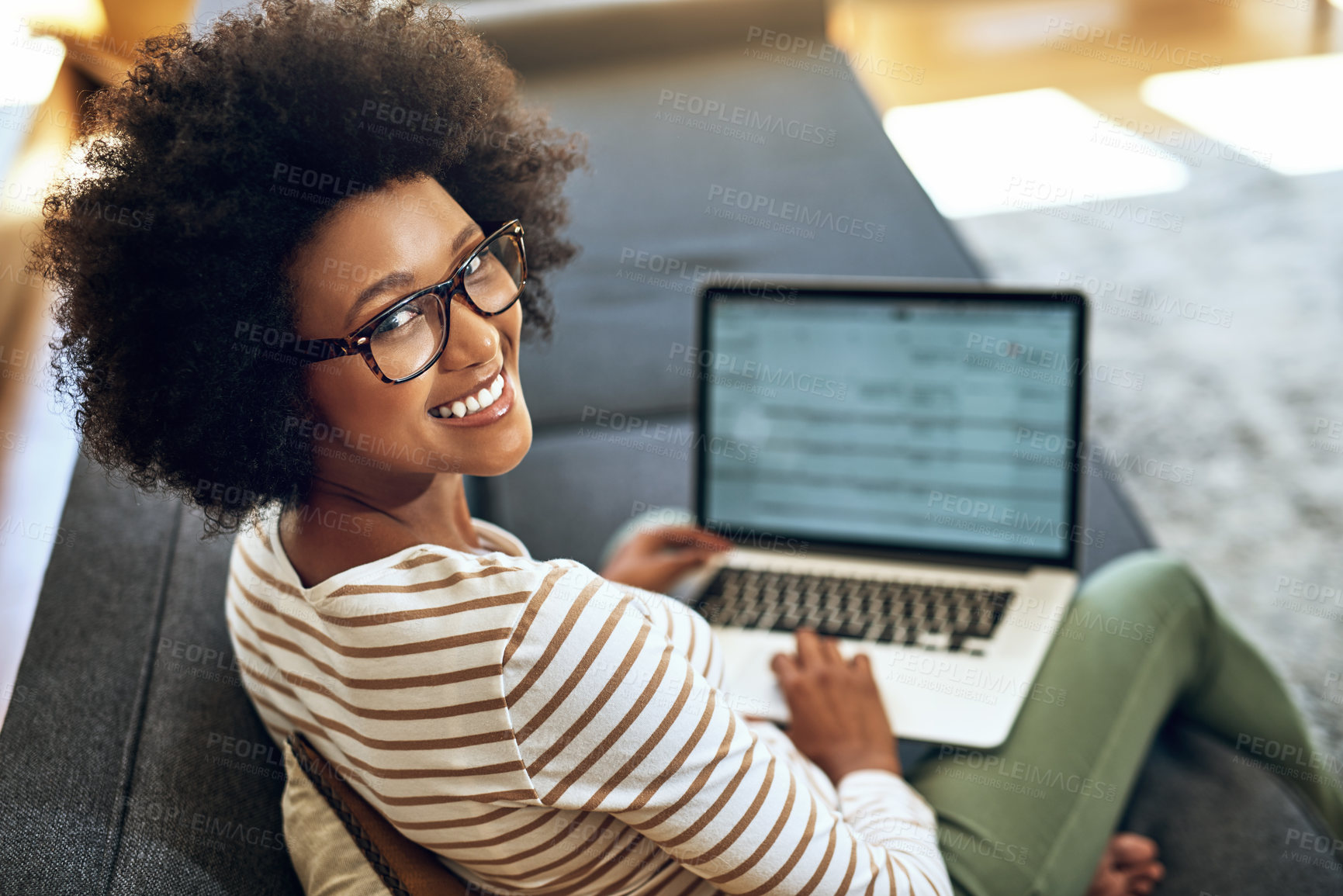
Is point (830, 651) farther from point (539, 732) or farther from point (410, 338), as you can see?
point (410, 338)

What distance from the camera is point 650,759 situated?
589 millimetres

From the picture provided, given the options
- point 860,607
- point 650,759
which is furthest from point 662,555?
point 650,759

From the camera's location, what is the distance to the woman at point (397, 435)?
1.71 ft

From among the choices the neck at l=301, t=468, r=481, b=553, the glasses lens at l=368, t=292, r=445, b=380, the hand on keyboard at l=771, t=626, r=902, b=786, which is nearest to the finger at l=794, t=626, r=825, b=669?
the hand on keyboard at l=771, t=626, r=902, b=786

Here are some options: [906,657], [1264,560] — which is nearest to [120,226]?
[906,657]

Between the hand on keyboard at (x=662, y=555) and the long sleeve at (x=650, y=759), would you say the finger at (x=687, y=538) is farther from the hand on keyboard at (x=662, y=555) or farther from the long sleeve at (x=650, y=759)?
the long sleeve at (x=650, y=759)

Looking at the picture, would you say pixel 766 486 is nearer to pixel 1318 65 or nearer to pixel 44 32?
pixel 44 32

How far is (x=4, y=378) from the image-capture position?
80 centimetres

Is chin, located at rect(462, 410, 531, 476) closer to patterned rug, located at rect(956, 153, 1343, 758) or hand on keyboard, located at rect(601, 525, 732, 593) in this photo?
hand on keyboard, located at rect(601, 525, 732, 593)

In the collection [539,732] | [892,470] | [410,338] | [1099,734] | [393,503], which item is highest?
[410,338]

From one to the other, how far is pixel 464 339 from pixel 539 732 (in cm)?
21

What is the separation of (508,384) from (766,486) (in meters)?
0.60

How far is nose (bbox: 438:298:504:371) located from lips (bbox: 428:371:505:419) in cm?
2

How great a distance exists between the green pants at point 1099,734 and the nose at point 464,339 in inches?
21.2
